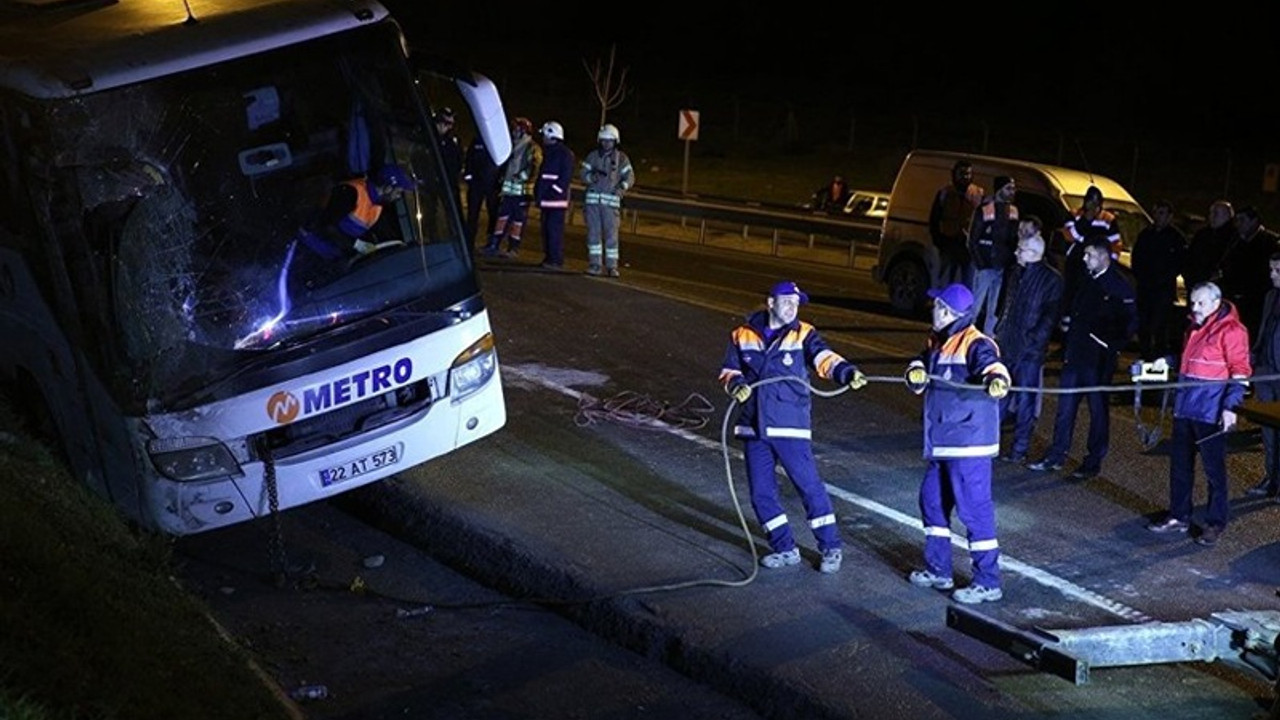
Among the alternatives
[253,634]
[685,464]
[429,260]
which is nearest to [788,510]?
[685,464]

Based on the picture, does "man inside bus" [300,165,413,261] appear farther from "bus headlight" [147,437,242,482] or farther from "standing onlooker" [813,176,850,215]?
"standing onlooker" [813,176,850,215]

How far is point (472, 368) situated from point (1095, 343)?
4.59 m

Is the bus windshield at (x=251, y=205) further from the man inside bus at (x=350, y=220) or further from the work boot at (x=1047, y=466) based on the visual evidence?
the work boot at (x=1047, y=466)

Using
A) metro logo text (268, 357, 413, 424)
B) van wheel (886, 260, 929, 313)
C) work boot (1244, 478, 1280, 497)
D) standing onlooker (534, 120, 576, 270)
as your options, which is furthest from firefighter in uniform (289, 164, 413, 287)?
van wheel (886, 260, 929, 313)

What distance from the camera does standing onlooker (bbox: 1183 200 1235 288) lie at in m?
15.4

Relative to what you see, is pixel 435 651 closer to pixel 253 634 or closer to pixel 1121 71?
pixel 253 634

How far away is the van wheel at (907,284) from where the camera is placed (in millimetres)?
18234

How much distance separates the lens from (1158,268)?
15664mm

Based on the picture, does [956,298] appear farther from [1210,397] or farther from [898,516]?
[1210,397]

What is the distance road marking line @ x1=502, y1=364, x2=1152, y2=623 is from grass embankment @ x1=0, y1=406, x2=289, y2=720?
449 centimetres

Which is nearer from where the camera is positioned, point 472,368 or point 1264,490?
point 472,368

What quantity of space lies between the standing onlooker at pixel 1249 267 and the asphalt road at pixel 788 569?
207 centimetres

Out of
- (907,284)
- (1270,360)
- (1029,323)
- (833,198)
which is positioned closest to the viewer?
(1270,360)

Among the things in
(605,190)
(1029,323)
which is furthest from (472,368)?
(605,190)
